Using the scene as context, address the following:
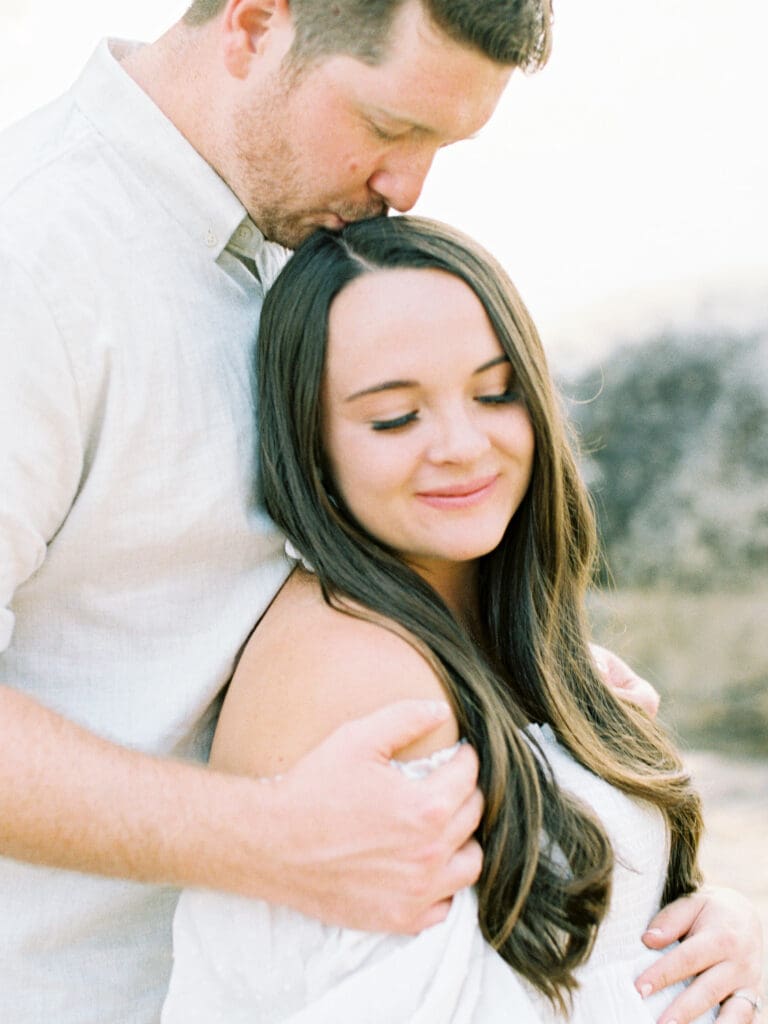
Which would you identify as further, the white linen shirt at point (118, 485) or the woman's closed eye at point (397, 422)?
the woman's closed eye at point (397, 422)

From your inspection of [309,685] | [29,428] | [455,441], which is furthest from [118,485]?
[455,441]

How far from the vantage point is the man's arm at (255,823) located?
68.4 inches

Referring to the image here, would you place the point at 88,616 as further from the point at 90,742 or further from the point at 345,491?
the point at 345,491

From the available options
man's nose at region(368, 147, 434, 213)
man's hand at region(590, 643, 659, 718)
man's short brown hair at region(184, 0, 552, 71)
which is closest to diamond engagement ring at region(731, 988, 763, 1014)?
man's hand at region(590, 643, 659, 718)

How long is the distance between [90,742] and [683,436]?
5988mm

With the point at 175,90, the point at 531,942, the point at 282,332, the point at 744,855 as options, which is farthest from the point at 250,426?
the point at 744,855

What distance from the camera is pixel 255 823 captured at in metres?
1.76

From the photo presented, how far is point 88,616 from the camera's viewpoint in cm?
198

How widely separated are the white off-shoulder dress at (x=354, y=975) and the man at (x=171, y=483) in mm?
47

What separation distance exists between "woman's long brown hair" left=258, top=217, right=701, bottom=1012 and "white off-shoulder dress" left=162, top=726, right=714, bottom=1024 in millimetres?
69

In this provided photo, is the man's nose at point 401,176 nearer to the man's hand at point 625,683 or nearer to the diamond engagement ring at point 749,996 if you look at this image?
the man's hand at point 625,683

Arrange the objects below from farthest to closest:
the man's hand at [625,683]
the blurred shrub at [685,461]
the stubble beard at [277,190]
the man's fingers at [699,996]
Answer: the blurred shrub at [685,461] < the man's hand at [625,683] < the stubble beard at [277,190] < the man's fingers at [699,996]

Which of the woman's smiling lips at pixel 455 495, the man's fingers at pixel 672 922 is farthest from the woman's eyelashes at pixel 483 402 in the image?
the man's fingers at pixel 672 922

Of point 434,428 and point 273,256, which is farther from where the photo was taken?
point 273,256
